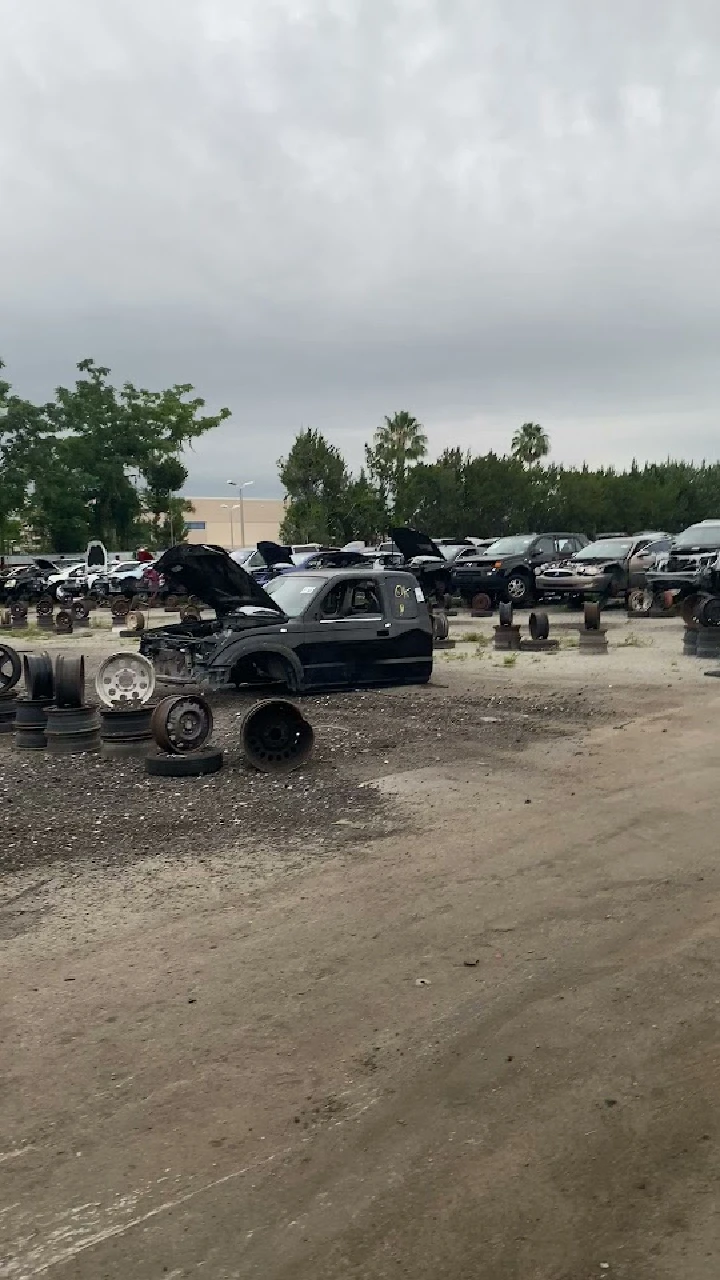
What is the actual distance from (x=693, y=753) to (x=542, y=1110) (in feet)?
23.1

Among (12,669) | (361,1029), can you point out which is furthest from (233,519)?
(361,1029)

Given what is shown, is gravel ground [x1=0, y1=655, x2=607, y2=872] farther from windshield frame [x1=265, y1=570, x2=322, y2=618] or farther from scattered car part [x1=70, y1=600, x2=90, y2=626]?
scattered car part [x1=70, y1=600, x2=90, y2=626]

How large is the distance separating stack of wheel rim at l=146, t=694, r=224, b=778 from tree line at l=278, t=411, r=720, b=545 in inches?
2255

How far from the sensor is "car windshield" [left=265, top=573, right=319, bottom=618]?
557 inches

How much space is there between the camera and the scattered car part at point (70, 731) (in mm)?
10945

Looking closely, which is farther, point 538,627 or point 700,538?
point 700,538

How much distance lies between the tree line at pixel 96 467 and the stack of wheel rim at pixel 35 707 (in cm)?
5778

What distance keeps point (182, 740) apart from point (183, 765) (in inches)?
15.7

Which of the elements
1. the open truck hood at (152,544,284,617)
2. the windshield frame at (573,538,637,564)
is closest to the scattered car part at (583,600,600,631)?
the open truck hood at (152,544,284,617)

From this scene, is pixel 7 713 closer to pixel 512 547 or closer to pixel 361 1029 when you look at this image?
pixel 361 1029

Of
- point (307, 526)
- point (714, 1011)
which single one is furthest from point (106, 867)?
point (307, 526)

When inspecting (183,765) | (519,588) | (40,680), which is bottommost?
(183,765)

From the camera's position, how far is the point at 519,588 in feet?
102

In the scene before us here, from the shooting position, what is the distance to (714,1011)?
4910 mm
